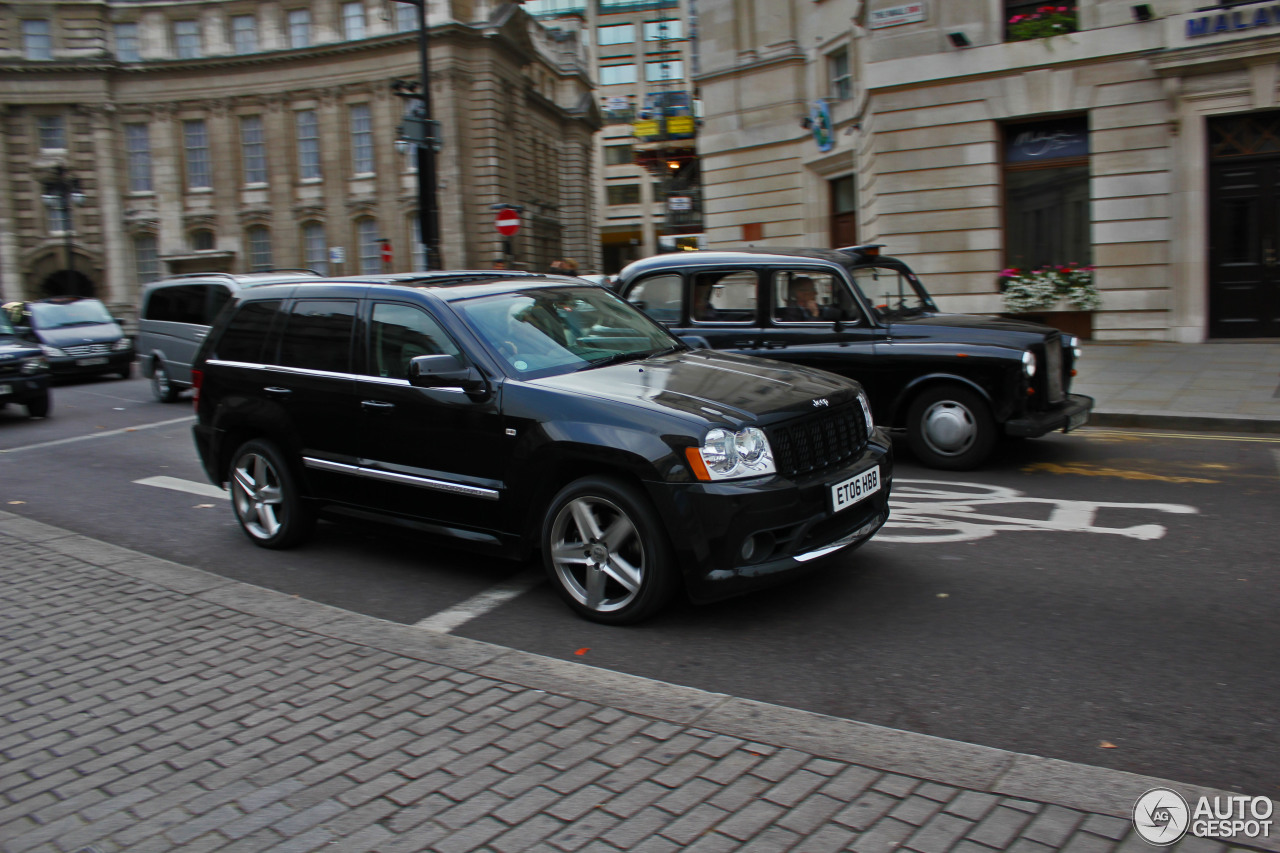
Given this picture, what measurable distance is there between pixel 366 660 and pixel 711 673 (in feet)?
4.78

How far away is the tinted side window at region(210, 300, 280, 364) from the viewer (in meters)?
6.35

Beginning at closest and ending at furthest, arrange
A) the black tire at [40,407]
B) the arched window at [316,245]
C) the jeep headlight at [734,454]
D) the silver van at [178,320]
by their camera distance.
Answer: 1. the jeep headlight at [734,454]
2. the black tire at [40,407]
3. the silver van at [178,320]
4. the arched window at [316,245]

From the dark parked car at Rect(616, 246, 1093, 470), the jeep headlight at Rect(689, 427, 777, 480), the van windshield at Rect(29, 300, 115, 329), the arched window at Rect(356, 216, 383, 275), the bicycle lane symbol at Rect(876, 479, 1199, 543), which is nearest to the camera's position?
the jeep headlight at Rect(689, 427, 777, 480)

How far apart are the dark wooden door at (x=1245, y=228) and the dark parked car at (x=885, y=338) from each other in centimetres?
984

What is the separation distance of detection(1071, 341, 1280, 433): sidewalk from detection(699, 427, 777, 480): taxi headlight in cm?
677

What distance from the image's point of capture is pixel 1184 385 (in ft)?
37.9

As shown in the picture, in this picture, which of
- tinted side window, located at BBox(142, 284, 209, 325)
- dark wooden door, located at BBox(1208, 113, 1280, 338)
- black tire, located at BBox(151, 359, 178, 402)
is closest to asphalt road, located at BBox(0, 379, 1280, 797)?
tinted side window, located at BBox(142, 284, 209, 325)

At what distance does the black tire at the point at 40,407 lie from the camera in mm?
14078

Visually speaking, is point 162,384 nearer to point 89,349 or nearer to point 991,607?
point 89,349

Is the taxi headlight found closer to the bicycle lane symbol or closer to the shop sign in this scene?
the bicycle lane symbol

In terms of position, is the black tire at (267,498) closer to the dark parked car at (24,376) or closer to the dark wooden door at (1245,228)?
the dark parked car at (24,376)

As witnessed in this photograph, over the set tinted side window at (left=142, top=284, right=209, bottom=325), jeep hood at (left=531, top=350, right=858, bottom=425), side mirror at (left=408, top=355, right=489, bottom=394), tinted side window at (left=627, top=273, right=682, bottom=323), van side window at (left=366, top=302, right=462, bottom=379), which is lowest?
jeep hood at (left=531, top=350, right=858, bottom=425)

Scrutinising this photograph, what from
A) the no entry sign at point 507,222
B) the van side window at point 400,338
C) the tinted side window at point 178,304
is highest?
the no entry sign at point 507,222

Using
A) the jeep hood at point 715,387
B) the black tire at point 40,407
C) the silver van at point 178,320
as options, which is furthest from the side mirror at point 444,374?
the black tire at point 40,407
